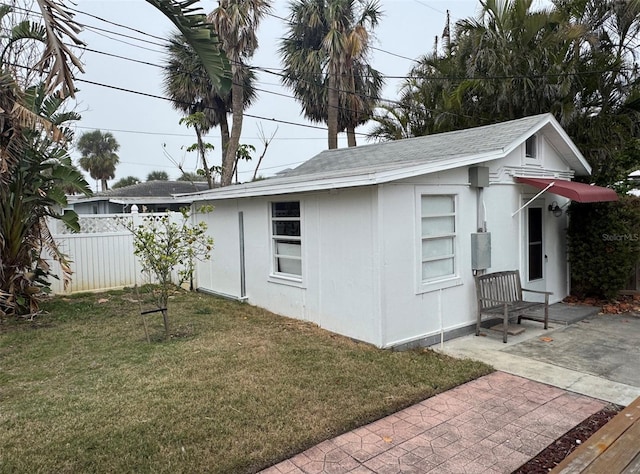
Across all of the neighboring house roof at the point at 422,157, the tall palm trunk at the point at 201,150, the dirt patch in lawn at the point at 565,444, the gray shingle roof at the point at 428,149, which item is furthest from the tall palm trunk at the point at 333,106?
the dirt patch in lawn at the point at 565,444

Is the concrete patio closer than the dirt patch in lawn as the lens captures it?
No

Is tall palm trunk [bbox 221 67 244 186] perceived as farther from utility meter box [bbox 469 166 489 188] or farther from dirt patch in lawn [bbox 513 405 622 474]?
dirt patch in lawn [bbox 513 405 622 474]

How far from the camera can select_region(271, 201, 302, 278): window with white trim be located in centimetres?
759

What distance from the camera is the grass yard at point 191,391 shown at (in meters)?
3.35

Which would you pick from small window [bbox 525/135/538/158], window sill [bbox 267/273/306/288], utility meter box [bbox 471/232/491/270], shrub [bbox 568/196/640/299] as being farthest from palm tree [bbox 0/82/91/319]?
shrub [bbox 568/196/640/299]

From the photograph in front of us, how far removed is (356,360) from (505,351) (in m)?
2.30

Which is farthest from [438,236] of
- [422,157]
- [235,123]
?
[235,123]

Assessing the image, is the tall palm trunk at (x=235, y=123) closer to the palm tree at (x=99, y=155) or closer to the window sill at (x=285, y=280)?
the window sill at (x=285, y=280)

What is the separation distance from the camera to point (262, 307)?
28.3 ft

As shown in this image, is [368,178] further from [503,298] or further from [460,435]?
[503,298]

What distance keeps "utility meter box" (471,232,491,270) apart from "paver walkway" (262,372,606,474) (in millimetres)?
2475

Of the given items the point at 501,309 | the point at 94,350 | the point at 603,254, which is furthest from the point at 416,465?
the point at 603,254

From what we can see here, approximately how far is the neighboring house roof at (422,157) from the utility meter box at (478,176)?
0.23 metres

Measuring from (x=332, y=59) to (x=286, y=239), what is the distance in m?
12.3
